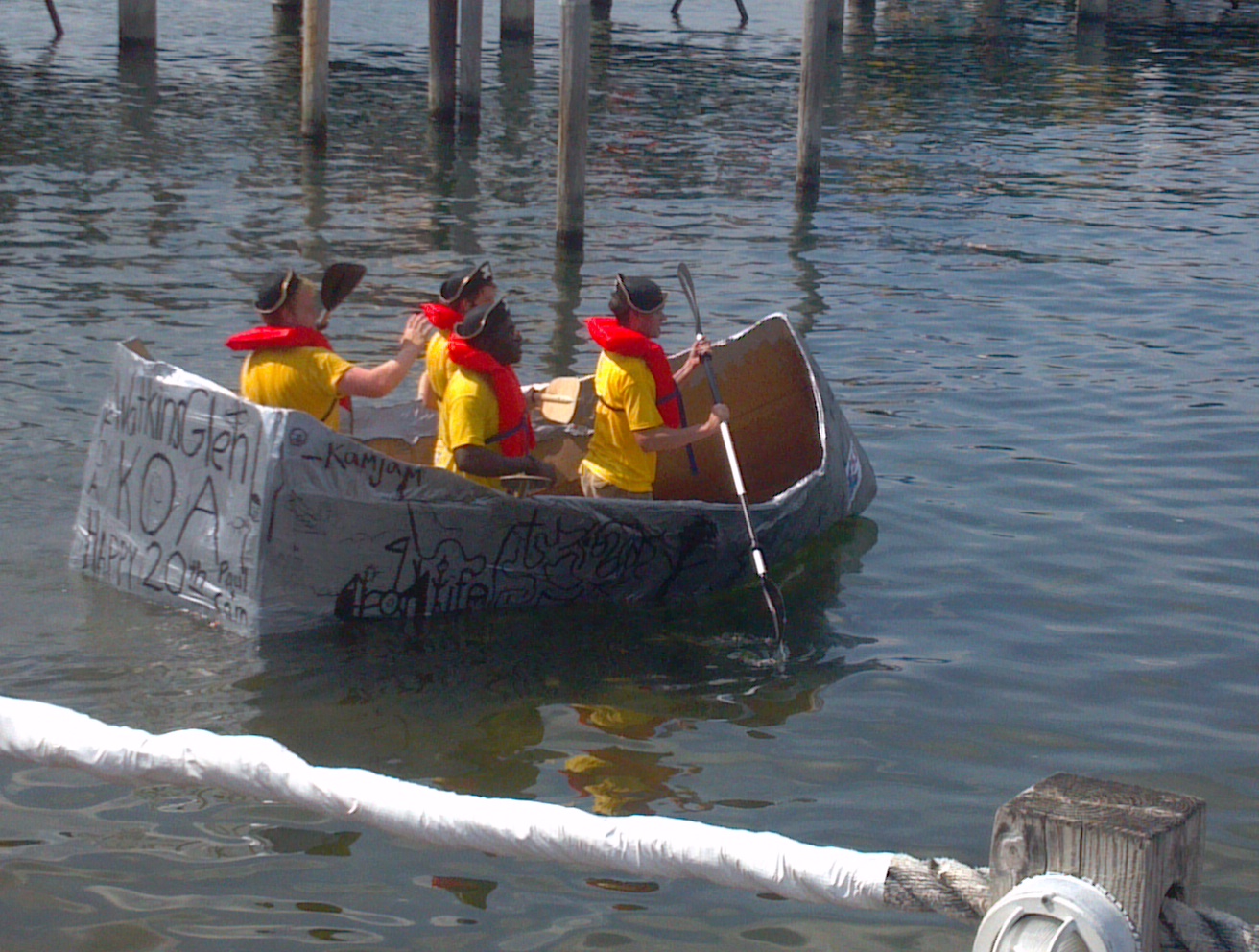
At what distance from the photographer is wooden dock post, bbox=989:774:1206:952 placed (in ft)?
11.0

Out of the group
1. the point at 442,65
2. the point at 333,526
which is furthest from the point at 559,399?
the point at 442,65

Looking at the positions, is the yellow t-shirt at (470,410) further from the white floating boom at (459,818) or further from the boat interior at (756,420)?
the white floating boom at (459,818)

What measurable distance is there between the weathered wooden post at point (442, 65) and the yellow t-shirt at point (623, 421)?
16761 mm

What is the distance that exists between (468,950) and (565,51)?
1166 cm

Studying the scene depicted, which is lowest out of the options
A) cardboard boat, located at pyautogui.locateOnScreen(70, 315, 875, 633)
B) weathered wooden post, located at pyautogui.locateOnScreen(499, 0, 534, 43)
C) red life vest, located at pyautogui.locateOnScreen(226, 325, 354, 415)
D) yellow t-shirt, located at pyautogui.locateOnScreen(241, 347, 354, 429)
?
cardboard boat, located at pyautogui.locateOnScreen(70, 315, 875, 633)

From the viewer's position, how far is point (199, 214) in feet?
62.6

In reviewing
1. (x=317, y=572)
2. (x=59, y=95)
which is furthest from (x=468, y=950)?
(x=59, y=95)

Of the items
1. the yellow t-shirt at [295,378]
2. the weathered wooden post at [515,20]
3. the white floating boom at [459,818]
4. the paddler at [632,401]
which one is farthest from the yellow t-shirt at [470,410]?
the weathered wooden post at [515,20]

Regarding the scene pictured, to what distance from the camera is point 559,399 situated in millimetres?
9867

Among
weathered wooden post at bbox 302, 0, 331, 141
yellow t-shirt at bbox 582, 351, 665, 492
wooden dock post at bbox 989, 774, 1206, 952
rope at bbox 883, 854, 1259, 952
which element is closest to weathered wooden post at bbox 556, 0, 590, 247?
weathered wooden post at bbox 302, 0, 331, 141

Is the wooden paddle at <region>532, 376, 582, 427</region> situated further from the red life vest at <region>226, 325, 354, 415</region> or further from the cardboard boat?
the red life vest at <region>226, 325, 354, 415</region>

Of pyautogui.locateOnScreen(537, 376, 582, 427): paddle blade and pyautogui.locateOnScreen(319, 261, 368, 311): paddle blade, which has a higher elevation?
pyautogui.locateOnScreen(319, 261, 368, 311): paddle blade

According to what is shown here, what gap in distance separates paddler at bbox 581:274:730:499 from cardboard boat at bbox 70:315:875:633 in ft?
1.10

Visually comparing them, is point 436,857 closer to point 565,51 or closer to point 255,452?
point 255,452
